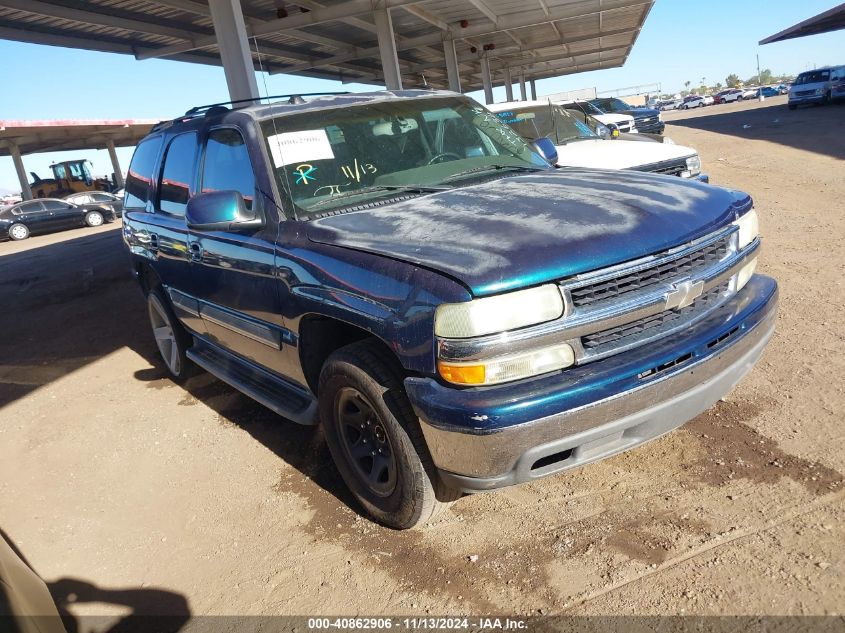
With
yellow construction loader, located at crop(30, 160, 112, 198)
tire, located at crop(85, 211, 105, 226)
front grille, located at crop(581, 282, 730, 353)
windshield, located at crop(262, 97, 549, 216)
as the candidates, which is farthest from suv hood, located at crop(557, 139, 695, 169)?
yellow construction loader, located at crop(30, 160, 112, 198)

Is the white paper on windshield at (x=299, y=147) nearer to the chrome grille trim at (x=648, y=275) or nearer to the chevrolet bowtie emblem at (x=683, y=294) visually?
the chrome grille trim at (x=648, y=275)

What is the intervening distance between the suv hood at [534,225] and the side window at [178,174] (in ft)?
5.09

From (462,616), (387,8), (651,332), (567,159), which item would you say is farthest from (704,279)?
(387,8)

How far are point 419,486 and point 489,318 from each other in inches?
32.4

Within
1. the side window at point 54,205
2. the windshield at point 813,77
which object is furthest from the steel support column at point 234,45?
the windshield at point 813,77

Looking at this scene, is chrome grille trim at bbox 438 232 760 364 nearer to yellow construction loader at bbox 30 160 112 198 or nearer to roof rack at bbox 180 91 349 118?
roof rack at bbox 180 91 349 118

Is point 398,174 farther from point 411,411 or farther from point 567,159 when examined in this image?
point 567,159

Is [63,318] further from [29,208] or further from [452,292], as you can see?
[29,208]

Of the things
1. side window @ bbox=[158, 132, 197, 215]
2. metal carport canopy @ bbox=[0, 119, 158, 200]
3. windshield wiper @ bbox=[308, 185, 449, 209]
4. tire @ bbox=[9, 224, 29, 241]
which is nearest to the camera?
windshield wiper @ bbox=[308, 185, 449, 209]

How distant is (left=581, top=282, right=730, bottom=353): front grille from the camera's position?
93.1 inches

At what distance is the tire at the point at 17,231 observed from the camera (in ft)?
75.2

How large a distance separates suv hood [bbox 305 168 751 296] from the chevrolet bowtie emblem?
0.17 m

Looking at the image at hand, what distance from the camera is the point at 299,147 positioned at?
10.8 feet

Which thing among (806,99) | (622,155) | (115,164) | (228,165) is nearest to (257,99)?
(228,165)
